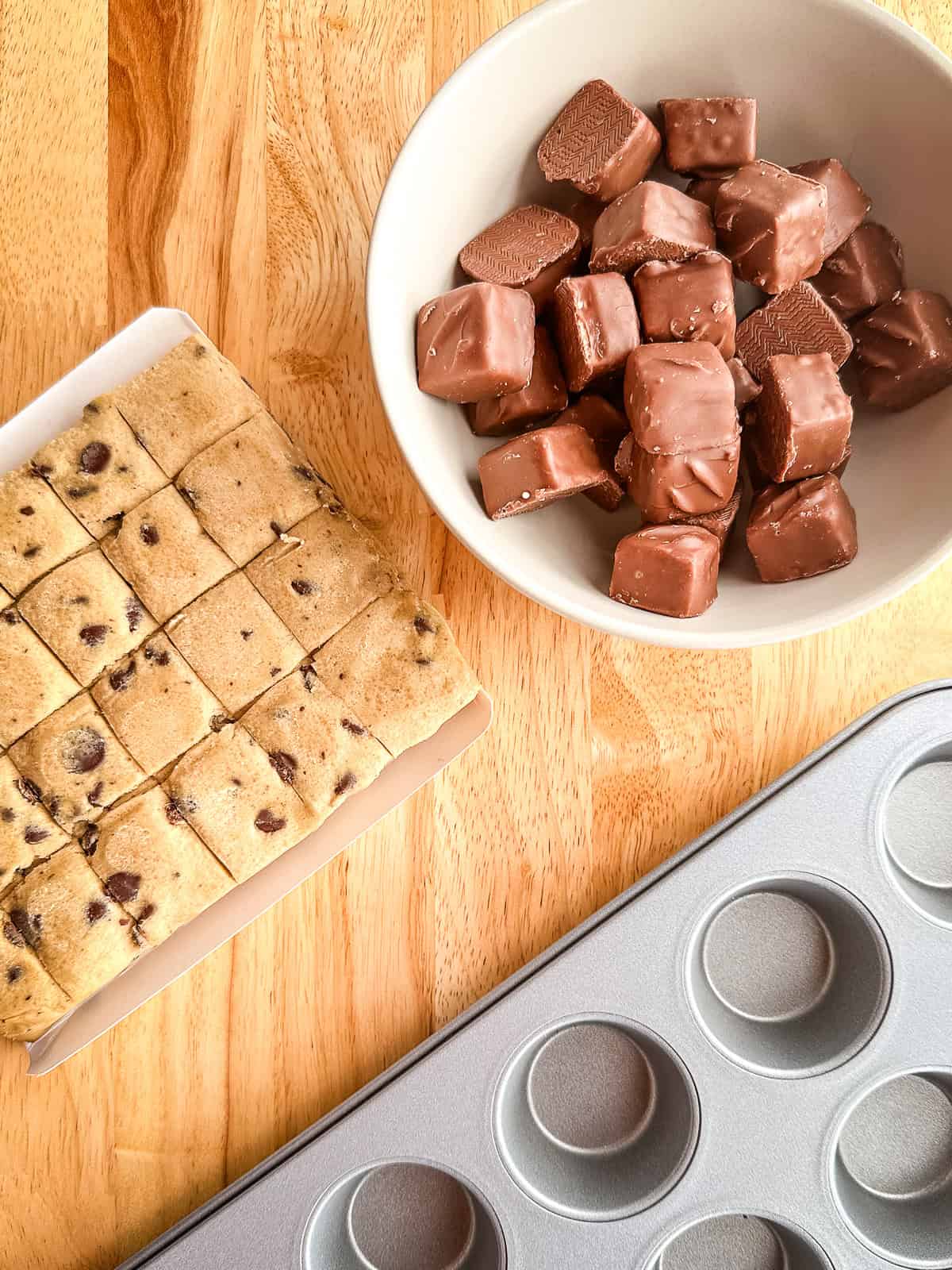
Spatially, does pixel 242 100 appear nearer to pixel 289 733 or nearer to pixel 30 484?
pixel 30 484

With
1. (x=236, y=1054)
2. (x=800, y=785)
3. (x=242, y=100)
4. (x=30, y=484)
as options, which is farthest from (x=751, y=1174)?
(x=242, y=100)

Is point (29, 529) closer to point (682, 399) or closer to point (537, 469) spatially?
point (537, 469)

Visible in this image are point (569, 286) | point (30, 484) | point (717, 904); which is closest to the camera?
point (569, 286)

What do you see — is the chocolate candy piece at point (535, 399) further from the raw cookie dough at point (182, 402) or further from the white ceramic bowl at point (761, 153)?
the raw cookie dough at point (182, 402)

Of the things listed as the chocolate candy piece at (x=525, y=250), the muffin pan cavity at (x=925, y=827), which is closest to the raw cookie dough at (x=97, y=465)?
the chocolate candy piece at (x=525, y=250)

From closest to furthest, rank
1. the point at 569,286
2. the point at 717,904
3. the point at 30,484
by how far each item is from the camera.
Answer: the point at 569,286, the point at 30,484, the point at 717,904

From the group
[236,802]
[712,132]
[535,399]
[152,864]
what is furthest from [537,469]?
[152,864]

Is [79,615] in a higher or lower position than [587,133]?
lower
